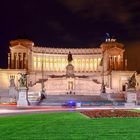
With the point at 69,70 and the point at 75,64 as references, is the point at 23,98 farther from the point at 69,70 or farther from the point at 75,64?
the point at 75,64

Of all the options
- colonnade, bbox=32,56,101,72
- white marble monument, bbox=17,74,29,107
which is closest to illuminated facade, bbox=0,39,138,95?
colonnade, bbox=32,56,101,72

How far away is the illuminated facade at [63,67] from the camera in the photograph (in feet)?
360

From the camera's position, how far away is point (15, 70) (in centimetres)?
11712

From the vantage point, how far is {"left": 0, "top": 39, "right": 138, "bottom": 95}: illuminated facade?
360ft

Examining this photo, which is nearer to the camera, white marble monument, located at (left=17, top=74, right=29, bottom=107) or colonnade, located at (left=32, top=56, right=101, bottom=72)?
white marble monument, located at (left=17, top=74, right=29, bottom=107)

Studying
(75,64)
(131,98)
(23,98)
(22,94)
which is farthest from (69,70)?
(23,98)

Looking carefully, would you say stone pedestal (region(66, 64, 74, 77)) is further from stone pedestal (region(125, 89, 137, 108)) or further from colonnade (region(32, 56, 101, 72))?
stone pedestal (region(125, 89, 137, 108))

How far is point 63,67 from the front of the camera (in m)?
142

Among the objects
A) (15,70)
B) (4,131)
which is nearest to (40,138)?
(4,131)

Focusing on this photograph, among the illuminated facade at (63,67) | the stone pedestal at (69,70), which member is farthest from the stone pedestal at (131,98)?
the stone pedestal at (69,70)

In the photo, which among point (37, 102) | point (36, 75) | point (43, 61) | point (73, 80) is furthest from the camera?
point (43, 61)

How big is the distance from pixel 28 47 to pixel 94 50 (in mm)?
26668

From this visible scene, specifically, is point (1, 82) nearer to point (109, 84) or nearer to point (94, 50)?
point (109, 84)

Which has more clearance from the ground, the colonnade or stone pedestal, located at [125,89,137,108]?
the colonnade
